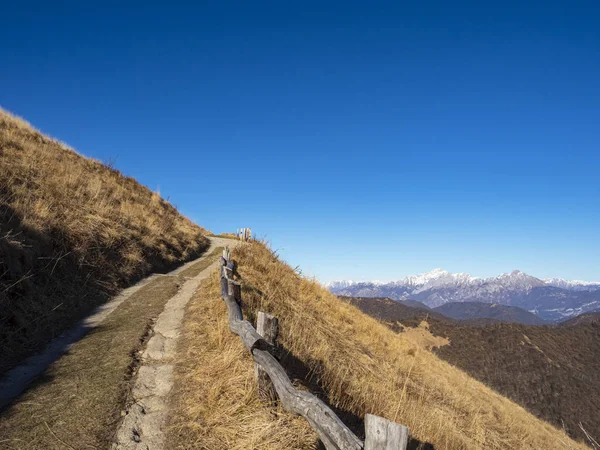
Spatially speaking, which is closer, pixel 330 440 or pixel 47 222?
pixel 330 440

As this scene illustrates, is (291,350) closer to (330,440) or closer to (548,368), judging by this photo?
(330,440)

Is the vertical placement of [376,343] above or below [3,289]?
below

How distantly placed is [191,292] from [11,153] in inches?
349

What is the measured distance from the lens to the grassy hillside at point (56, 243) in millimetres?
6449

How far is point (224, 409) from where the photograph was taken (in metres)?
4.03

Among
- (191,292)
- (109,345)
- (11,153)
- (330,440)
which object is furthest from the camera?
(11,153)

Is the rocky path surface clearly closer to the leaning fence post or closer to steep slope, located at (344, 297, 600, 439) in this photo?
the leaning fence post

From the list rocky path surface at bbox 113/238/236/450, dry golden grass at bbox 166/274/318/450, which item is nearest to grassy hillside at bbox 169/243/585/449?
dry golden grass at bbox 166/274/318/450

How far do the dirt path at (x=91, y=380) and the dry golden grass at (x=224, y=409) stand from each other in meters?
0.38

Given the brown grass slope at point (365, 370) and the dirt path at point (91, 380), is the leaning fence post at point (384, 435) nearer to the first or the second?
the dirt path at point (91, 380)

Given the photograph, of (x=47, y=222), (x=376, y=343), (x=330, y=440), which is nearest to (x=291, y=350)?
(x=330, y=440)

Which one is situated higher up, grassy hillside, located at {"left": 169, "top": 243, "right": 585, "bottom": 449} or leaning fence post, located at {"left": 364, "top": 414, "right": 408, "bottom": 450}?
leaning fence post, located at {"left": 364, "top": 414, "right": 408, "bottom": 450}

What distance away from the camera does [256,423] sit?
3.76m

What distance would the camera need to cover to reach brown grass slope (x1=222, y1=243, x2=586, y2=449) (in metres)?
A: 6.29
